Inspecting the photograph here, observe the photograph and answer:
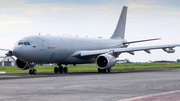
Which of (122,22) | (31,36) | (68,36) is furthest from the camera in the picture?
(122,22)

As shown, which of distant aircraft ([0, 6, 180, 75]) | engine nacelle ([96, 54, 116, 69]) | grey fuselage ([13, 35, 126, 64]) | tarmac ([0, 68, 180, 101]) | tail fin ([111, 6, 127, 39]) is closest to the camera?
tarmac ([0, 68, 180, 101])

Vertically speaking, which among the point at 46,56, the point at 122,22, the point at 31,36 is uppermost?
the point at 122,22

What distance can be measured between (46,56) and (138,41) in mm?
14680

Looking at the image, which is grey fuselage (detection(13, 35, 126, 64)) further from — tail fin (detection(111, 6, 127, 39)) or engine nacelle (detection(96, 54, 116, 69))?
tail fin (detection(111, 6, 127, 39))

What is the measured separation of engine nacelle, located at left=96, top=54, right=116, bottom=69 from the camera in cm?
3525

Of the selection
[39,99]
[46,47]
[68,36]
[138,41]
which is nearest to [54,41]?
[46,47]

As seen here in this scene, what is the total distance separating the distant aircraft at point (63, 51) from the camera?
3310 cm

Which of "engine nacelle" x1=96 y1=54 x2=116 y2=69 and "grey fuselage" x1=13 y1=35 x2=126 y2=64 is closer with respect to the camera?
"grey fuselage" x1=13 y1=35 x2=126 y2=64

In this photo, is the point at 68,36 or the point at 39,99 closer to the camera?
the point at 39,99

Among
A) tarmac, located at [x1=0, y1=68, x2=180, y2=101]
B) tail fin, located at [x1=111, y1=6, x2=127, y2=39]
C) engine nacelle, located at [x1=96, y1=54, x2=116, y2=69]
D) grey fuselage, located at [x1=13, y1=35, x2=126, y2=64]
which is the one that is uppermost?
tail fin, located at [x1=111, y1=6, x2=127, y2=39]

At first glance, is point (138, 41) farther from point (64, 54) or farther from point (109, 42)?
point (64, 54)

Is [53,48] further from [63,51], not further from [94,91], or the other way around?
[94,91]

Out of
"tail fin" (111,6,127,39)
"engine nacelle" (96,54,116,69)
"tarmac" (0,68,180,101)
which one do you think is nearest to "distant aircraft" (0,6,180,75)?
"engine nacelle" (96,54,116,69)

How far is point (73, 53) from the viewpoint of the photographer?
3941 centimetres
